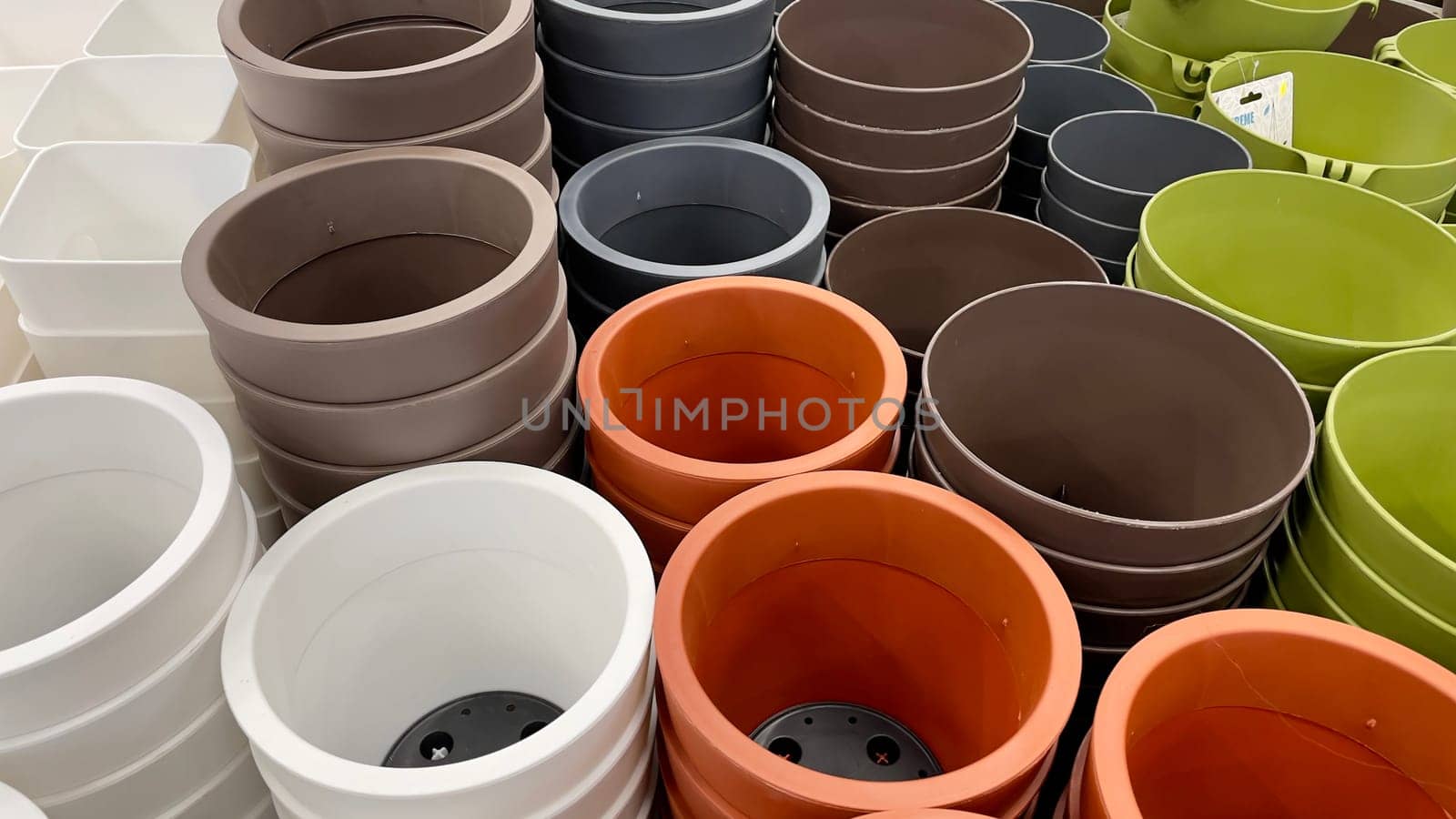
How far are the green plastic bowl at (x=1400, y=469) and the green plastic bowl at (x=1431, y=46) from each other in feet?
4.12

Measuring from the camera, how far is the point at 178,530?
109cm

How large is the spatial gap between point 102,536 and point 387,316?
0.45 meters

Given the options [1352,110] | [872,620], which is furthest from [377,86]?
[1352,110]

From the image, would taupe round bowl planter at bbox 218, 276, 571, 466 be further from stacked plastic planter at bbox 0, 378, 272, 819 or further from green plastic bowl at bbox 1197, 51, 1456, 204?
green plastic bowl at bbox 1197, 51, 1456, 204

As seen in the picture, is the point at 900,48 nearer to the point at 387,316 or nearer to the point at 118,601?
the point at 387,316

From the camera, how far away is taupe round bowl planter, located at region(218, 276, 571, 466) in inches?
39.0

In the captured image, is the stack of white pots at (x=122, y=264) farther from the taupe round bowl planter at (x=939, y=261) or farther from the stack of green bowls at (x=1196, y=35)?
the stack of green bowls at (x=1196, y=35)

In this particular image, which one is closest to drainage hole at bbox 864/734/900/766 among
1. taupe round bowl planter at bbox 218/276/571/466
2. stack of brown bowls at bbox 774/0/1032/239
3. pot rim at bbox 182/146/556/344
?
taupe round bowl planter at bbox 218/276/571/466

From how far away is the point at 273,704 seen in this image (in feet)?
2.86

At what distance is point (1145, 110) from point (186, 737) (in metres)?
1.95

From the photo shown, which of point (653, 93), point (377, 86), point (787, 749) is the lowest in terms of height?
point (787, 749)

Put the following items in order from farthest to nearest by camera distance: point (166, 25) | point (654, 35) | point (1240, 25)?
point (1240, 25)
point (166, 25)
point (654, 35)

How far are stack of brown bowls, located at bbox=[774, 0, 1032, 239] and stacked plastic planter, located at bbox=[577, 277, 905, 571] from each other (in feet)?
1.36

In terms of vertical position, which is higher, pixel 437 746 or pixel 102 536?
pixel 102 536
